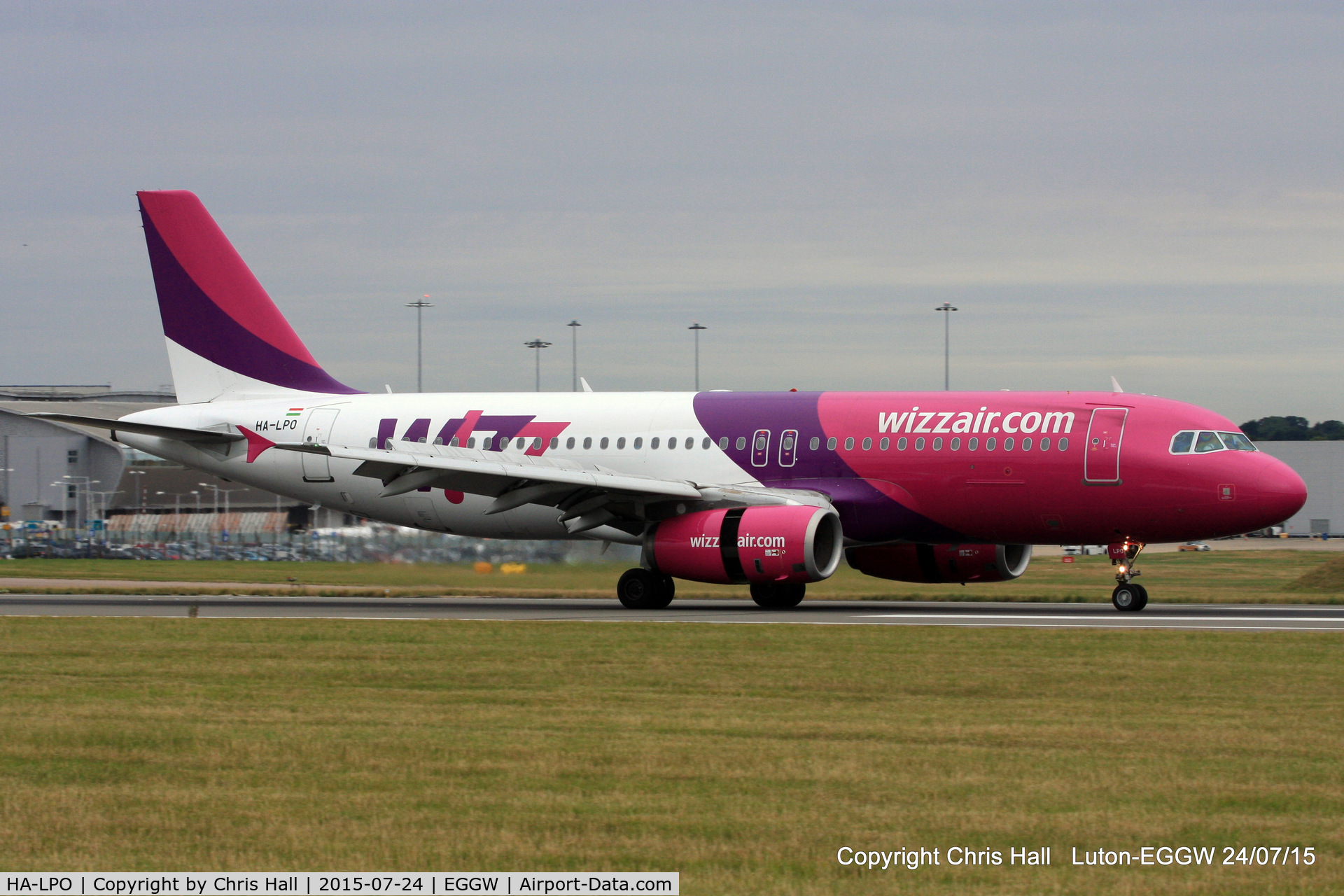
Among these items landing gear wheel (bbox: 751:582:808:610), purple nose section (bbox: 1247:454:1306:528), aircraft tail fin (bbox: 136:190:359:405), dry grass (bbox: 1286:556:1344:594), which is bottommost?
dry grass (bbox: 1286:556:1344:594)

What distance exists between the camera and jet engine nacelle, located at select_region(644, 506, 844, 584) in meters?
25.3

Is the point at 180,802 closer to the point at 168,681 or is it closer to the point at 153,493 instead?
the point at 168,681

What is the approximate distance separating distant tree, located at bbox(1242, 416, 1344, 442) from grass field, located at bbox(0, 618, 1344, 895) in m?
117

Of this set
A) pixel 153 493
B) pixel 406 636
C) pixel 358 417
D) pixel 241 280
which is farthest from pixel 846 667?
pixel 153 493

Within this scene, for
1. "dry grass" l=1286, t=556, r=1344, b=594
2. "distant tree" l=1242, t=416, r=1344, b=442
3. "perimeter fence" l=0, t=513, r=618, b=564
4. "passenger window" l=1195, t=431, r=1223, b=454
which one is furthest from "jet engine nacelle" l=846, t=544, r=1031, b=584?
"distant tree" l=1242, t=416, r=1344, b=442

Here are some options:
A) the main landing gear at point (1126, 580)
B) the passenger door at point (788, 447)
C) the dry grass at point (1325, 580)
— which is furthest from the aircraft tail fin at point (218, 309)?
the dry grass at point (1325, 580)

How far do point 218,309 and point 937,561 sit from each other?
16.4 meters

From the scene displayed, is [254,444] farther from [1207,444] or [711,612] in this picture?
[1207,444]

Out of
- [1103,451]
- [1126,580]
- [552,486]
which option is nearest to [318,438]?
[552,486]

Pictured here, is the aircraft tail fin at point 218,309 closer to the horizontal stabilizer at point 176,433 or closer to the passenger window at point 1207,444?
the horizontal stabilizer at point 176,433

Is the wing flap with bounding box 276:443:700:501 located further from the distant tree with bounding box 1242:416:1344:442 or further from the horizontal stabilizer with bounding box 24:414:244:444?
the distant tree with bounding box 1242:416:1344:442

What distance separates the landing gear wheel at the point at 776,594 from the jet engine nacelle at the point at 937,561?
2.36 meters

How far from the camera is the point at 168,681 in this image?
589 inches

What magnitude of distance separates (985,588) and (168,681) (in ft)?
74.7
